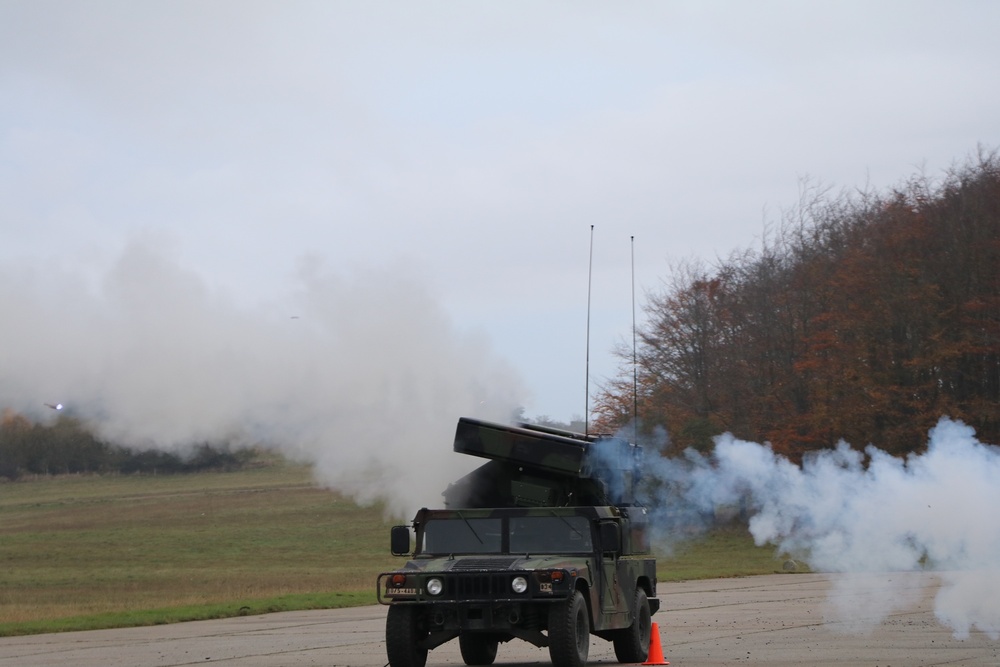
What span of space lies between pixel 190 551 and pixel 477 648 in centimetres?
3584

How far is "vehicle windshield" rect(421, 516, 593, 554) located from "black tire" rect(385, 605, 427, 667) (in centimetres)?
131

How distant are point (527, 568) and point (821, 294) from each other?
38.1m

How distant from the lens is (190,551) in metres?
48.8

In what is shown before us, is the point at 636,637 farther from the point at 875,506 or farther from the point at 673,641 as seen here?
the point at 875,506

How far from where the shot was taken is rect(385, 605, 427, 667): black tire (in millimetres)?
13469

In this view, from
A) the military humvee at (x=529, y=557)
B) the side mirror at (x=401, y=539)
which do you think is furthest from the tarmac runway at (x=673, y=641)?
the side mirror at (x=401, y=539)

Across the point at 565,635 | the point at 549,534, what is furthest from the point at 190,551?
the point at 565,635

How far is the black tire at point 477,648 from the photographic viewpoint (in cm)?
1511

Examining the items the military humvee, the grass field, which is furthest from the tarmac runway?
the grass field

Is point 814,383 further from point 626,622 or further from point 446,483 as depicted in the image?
point 626,622

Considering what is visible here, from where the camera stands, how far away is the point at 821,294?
49.3 meters

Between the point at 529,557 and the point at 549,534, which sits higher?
the point at 549,534

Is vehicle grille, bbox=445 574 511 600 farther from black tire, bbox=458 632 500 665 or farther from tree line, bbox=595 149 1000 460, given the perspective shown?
tree line, bbox=595 149 1000 460

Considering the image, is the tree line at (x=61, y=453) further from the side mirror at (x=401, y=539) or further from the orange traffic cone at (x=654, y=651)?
the orange traffic cone at (x=654, y=651)
